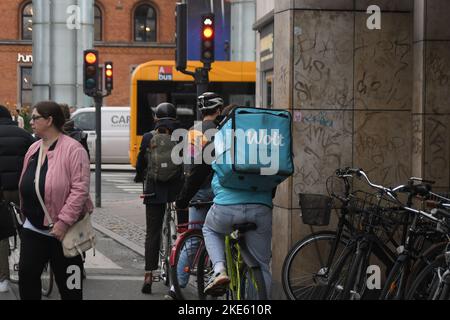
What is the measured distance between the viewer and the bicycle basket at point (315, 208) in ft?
24.1

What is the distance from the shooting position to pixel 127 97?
53844 mm

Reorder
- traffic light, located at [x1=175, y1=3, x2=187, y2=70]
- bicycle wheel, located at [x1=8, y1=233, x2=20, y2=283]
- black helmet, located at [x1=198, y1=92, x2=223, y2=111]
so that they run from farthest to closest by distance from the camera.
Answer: traffic light, located at [x1=175, y1=3, x2=187, y2=70] < bicycle wheel, located at [x1=8, y1=233, x2=20, y2=283] < black helmet, located at [x1=198, y1=92, x2=223, y2=111]

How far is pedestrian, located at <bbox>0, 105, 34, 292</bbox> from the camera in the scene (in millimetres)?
8430

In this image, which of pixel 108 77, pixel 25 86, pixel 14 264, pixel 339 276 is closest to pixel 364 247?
pixel 339 276

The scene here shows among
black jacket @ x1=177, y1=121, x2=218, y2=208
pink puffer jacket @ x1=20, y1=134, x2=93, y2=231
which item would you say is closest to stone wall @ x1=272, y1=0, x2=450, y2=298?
black jacket @ x1=177, y1=121, x2=218, y2=208

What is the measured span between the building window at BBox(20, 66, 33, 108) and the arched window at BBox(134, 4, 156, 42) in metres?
6.66

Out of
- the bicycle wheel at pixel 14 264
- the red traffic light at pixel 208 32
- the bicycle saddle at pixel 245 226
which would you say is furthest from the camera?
the red traffic light at pixel 208 32

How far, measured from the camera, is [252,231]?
6.35m

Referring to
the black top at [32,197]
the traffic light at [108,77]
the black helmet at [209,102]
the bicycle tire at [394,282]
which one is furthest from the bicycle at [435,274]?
the traffic light at [108,77]

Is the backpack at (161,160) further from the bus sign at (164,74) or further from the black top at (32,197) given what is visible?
the bus sign at (164,74)

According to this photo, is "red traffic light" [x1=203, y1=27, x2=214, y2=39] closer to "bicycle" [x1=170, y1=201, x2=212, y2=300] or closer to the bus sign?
"bicycle" [x1=170, y1=201, x2=212, y2=300]

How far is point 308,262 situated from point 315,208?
1.58 feet

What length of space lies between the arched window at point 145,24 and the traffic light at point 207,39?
4218cm

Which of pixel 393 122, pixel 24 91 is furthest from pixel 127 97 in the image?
pixel 393 122
